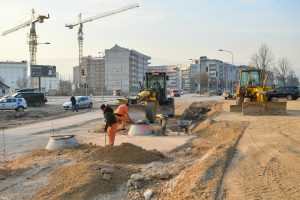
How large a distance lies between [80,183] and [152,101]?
16.7 metres

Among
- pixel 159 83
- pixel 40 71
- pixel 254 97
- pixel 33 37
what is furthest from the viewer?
pixel 33 37

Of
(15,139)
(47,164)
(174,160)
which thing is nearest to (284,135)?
(174,160)

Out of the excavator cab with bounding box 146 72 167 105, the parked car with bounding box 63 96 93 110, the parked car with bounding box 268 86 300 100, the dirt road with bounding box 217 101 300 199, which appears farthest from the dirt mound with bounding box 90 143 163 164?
the parked car with bounding box 268 86 300 100

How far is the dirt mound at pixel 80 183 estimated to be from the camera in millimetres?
9086

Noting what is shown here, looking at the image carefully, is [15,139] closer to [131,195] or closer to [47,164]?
[47,164]

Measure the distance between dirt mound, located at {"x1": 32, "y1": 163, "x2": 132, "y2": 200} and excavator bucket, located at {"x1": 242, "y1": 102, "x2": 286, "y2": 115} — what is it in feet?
53.7

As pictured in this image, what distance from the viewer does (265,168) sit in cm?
1019

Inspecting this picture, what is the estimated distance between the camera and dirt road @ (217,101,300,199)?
8156mm

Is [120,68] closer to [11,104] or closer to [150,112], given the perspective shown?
[11,104]

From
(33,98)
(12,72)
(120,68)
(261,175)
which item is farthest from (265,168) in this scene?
(12,72)

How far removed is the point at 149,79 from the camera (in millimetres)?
27562

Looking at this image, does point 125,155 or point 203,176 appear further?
point 125,155

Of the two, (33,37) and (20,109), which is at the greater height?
(33,37)

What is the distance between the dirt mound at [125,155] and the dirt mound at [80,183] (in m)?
1.45
